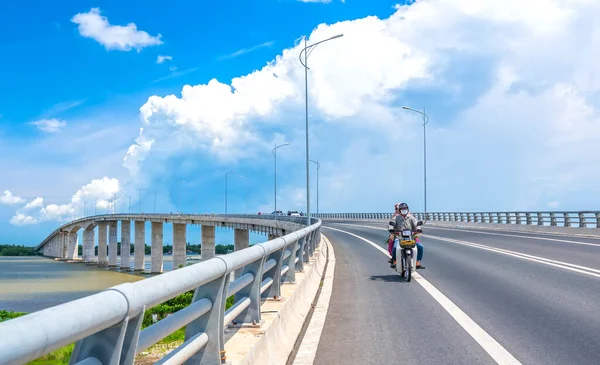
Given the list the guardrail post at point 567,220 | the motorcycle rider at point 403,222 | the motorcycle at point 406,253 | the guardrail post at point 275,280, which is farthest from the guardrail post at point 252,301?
the guardrail post at point 567,220

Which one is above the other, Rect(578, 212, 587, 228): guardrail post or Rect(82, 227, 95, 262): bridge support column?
Rect(578, 212, 587, 228): guardrail post

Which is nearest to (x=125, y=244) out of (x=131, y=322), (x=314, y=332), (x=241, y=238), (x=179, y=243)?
(x=179, y=243)

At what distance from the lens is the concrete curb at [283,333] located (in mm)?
5790

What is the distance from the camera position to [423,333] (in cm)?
830

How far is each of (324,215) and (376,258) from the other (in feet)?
362

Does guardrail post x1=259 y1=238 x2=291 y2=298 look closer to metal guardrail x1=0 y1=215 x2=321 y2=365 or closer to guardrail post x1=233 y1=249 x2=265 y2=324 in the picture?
guardrail post x1=233 y1=249 x2=265 y2=324

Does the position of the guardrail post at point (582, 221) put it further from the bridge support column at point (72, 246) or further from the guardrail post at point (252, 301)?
the bridge support column at point (72, 246)

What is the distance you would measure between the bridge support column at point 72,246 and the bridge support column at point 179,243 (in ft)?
249

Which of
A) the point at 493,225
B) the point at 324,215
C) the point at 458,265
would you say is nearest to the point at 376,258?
the point at 458,265

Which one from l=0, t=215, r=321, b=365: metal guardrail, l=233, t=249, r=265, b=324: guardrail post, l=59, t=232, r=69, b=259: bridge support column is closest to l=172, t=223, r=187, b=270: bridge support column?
l=59, t=232, r=69, b=259: bridge support column

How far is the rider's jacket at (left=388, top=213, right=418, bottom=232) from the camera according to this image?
46.4ft

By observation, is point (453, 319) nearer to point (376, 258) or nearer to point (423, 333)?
point (423, 333)

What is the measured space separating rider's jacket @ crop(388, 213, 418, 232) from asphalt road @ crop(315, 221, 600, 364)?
120 centimetres

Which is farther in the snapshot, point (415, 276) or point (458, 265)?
point (458, 265)
